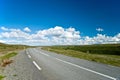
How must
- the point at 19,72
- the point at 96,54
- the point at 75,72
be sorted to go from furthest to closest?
1. the point at 96,54
2. the point at 19,72
3. the point at 75,72

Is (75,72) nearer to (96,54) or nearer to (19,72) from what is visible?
(19,72)

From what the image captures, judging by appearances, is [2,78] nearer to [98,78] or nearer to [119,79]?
[98,78]

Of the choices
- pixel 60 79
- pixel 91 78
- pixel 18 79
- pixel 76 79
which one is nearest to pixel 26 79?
pixel 18 79

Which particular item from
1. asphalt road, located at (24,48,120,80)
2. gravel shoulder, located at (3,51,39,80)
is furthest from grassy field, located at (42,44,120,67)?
gravel shoulder, located at (3,51,39,80)

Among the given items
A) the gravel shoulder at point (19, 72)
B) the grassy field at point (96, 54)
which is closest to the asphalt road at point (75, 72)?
the gravel shoulder at point (19, 72)

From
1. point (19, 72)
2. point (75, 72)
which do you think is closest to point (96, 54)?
point (75, 72)

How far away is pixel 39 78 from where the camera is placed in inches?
324

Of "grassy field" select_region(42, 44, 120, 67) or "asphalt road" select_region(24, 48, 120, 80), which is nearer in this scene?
"asphalt road" select_region(24, 48, 120, 80)

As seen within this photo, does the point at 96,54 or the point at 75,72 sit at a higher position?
the point at 96,54

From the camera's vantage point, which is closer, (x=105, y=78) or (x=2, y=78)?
(x=105, y=78)

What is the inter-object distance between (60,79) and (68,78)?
428mm

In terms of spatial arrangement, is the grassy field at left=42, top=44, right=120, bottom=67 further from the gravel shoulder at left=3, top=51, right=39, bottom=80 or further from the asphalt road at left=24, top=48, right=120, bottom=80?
the gravel shoulder at left=3, top=51, right=39, bottom=80

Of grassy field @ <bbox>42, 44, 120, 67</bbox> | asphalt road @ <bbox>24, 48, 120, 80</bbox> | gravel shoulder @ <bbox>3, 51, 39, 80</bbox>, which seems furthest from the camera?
grassy field @ <bbox>42, 44, 120, 67</bbox>

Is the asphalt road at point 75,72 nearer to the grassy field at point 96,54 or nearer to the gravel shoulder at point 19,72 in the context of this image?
the gravel shoulder at point 19,72
